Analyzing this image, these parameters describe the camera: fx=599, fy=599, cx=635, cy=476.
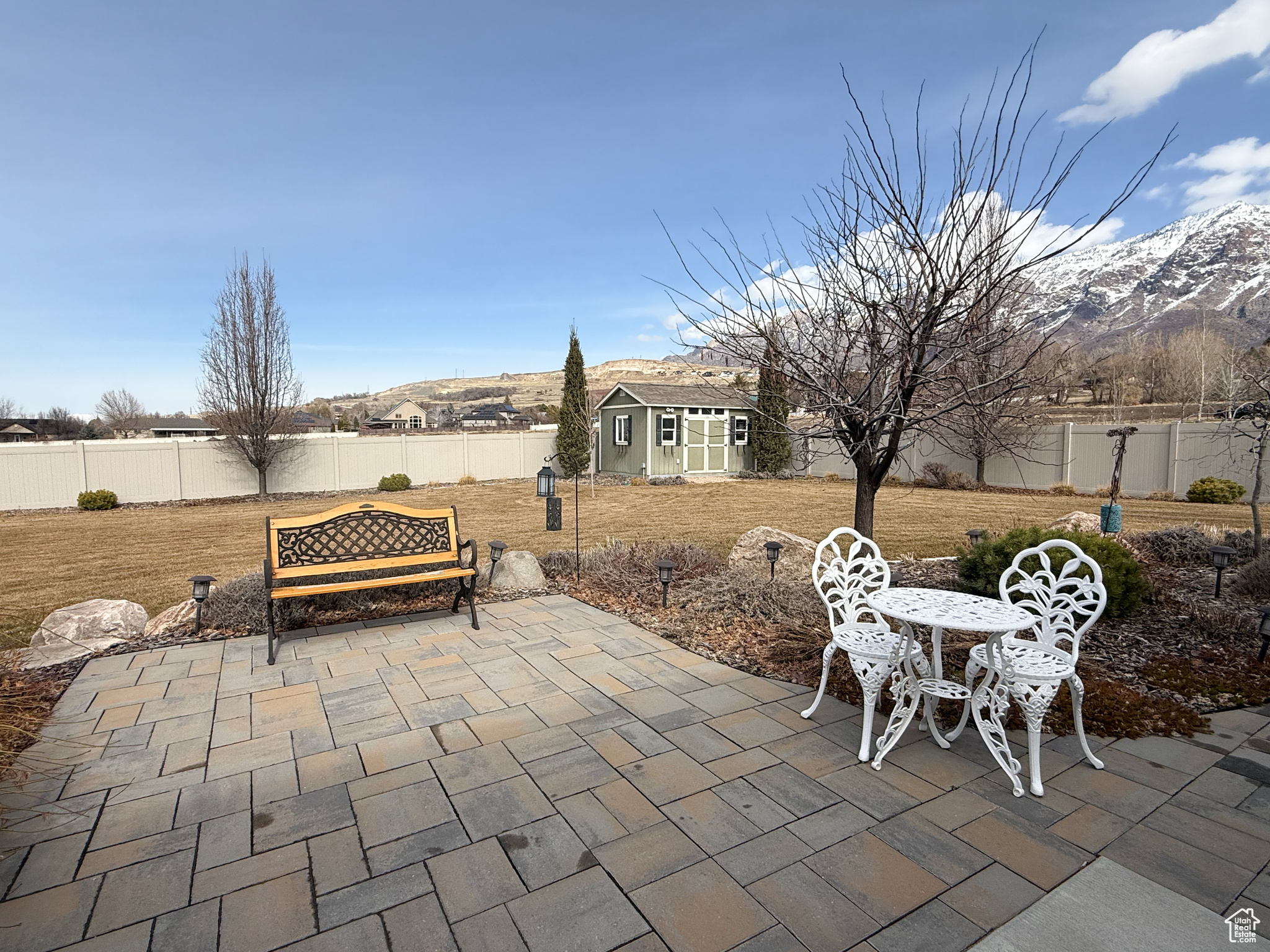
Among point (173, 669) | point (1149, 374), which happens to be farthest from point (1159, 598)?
point (1149, 374)

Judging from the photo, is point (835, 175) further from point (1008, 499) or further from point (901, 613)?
point (1008, 499)

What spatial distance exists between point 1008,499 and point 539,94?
12.0 m

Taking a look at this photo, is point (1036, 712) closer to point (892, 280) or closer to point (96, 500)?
point (892, 280)

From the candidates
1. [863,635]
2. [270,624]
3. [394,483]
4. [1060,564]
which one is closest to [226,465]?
[394,483]

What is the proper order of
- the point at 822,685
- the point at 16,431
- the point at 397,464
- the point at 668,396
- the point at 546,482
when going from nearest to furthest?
the point at 822,685, the point at 546,482, the point at 397,464, the point at 668,396, the point at 16,431

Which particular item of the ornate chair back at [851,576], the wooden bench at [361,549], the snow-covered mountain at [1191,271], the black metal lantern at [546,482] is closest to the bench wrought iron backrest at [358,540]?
the wooden bench at [361,549]

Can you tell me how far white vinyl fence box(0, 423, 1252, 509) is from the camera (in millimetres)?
12281

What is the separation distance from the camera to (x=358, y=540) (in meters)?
4.84

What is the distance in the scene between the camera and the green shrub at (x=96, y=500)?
1355 cm

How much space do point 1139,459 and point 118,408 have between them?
61.3 metres

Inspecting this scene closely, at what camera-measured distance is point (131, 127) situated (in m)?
7.38

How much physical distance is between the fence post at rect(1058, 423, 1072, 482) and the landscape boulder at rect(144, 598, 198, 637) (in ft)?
52.8

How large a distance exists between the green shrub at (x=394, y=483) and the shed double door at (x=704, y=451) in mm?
8498

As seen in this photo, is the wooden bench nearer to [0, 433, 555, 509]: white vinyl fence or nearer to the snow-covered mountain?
Answer: [0, 433, 555, 509]: white vinyl fence
